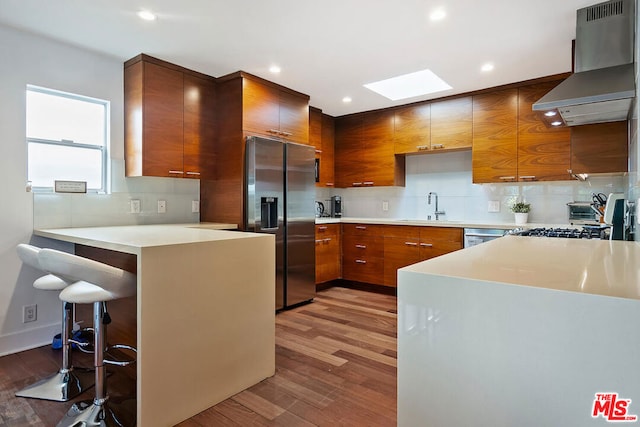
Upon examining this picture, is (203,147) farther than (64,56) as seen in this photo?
Yes

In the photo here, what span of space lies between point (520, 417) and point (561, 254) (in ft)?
2.32

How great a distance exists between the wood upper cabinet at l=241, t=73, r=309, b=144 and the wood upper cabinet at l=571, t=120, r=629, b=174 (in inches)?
99.0

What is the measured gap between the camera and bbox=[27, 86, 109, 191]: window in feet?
9.00

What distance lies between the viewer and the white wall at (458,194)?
3617mm

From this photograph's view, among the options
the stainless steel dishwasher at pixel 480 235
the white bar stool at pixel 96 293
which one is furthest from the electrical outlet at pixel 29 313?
the stainless steel dishwasher at pixel 480 235

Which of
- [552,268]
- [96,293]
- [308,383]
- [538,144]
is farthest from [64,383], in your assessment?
[538,144]

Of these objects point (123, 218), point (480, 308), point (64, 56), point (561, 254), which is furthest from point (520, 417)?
point (64, 56)

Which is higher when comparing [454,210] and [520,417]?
[454,210]

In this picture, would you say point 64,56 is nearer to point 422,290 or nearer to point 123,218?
point 123,218

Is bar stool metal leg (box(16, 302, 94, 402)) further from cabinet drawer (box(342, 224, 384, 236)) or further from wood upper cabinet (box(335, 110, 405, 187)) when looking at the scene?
wood upper cabinet (box(335, 110, 405, 187))

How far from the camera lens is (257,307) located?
84.5 inches

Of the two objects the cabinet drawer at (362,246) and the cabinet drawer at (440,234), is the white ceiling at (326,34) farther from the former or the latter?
the cabinet drawer at (362,246)

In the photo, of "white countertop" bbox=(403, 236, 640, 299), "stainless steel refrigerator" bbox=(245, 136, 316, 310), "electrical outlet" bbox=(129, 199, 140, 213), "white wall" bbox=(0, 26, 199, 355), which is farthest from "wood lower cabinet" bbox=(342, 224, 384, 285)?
"white countertop" bbox=(403, 236, 640, 299)

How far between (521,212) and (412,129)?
4.94 feet
